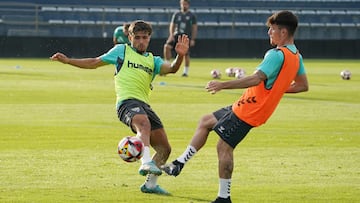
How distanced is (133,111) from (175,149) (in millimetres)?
4362

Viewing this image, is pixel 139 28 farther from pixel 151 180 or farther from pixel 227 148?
pixel 227 148

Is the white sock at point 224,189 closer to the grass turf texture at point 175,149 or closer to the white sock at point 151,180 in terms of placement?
the grass turf texture at point 175,149

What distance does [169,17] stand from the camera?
65.7 metres

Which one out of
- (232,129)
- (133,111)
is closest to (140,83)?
(133,111)

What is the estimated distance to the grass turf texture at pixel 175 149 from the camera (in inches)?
452

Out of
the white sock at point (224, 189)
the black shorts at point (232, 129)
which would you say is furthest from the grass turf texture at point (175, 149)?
the black shorts at point (232, 129)

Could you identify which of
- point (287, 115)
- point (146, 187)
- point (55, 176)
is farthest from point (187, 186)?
point (287, 115)

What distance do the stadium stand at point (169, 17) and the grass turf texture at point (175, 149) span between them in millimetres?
32412

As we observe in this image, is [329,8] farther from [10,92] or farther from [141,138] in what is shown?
[141,138]

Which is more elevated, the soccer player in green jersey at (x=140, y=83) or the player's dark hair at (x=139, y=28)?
the player's dark hair at (x=139, y=28)

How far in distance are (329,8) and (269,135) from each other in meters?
53.8

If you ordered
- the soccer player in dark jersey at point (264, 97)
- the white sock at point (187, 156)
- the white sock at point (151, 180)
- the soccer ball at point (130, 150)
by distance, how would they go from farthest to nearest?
the white sock at point (151, 180), the soccer ball at point (130, 150), the white sock at point (187, 156), the soccer player in dark jersey at point (264, 97)

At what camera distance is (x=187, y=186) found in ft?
39.2

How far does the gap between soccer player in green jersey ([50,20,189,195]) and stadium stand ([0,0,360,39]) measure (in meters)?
48.0
